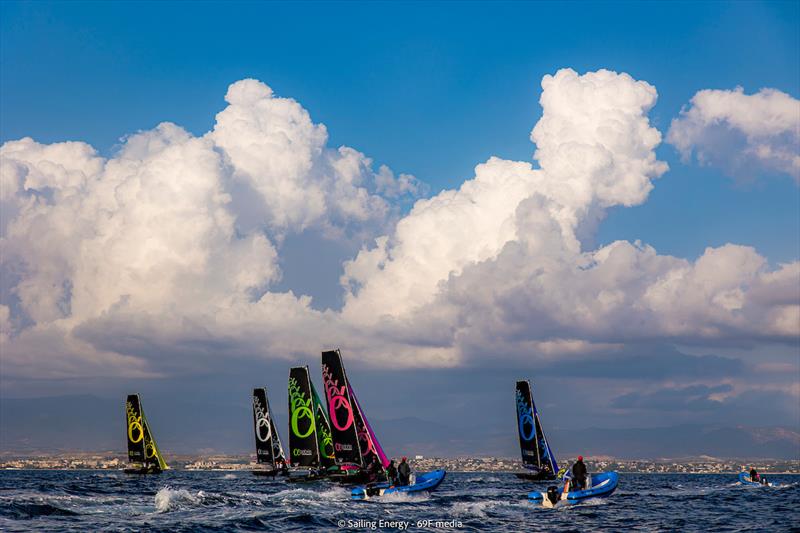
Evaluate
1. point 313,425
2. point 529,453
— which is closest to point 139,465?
point 313,425

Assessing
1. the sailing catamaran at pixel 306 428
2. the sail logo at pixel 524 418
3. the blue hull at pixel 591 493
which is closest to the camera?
the blue hull at pixel 591 493

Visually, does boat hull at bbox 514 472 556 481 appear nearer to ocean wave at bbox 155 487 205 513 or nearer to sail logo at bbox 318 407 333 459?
sail logo at bbox 318 407 333 459

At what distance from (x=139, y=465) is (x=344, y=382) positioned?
195 ft

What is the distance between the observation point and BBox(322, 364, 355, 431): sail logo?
68.8 meters

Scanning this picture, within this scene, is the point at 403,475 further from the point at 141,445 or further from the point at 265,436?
the point at 141,445

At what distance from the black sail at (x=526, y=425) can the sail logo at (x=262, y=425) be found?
32067mm

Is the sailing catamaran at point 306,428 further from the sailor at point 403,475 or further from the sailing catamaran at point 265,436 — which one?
the sailor at point 403,475

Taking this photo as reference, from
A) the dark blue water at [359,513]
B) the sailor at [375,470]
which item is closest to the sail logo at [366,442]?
the sailor at [375,470]

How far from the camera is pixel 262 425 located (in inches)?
4144

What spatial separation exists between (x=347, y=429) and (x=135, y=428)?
189 ft

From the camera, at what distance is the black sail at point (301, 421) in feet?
287

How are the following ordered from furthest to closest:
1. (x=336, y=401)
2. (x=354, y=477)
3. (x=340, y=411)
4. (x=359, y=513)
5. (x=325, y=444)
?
1. (x=325, y=444)
2. (x=336, y=401)
3. (x=340, y=411)
4. (x=354, y=477)
5. (x=359, y=513)

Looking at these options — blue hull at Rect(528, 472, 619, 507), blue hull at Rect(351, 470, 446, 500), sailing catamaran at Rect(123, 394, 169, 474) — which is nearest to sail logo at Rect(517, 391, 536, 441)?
blue hull at Rect(528, 472, 619, 507)

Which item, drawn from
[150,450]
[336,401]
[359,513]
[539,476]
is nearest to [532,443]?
[539,476]
